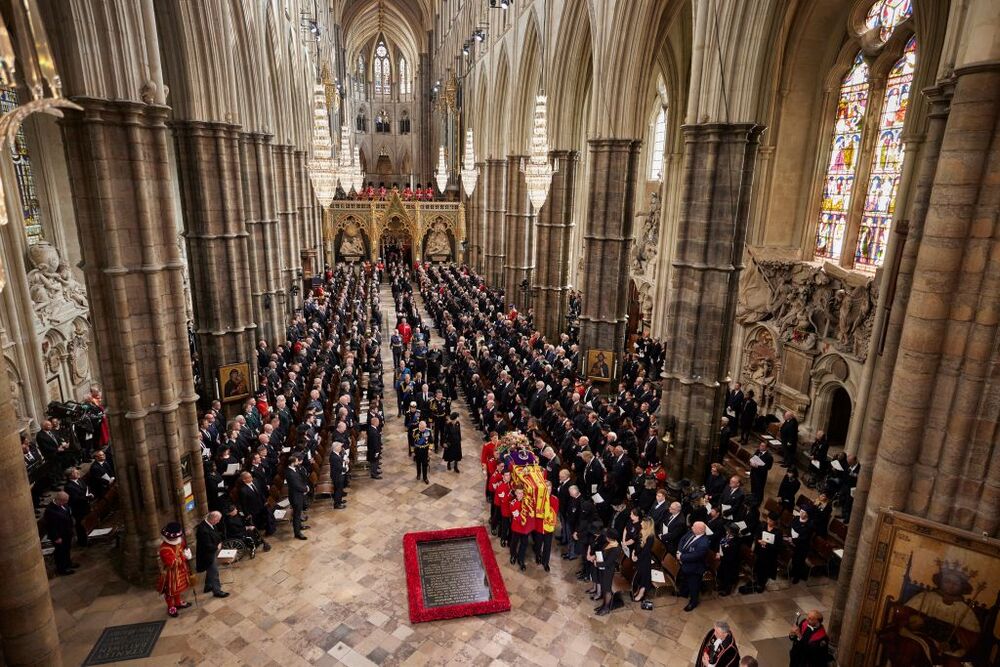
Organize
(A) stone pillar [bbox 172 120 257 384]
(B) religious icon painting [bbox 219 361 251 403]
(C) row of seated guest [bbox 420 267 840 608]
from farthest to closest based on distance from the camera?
(B) religious icon painting [bbox 219 361 251 403], (A) stone pillar [bbox 172 120 257 384], (C) row of seated guest [bbox 420 267 840 608]

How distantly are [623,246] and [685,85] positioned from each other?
24.4 feet

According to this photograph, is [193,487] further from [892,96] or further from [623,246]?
[892,96]

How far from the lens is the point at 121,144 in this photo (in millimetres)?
7664

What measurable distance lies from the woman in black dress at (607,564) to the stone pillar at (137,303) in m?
6.37

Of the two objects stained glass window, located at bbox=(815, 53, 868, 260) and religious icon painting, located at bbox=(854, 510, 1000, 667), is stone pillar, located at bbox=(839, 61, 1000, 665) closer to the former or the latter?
religious icon painting, located at bbox=(854, 510, 1000, 667)

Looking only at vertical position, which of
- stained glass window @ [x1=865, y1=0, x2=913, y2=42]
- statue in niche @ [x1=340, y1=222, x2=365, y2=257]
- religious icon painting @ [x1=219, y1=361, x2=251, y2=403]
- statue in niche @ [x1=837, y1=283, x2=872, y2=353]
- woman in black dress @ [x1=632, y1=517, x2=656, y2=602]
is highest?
stained glass window @ [x1=865, y1=0, x2=913, y2=42]

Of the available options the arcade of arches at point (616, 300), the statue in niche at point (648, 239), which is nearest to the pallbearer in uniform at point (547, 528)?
the arcade of arches at point (616, 300)

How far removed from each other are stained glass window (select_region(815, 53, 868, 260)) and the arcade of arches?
0.22 feet

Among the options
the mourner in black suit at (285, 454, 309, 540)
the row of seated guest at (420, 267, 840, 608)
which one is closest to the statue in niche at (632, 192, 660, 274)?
the row of seated guest at (420, 267, 840, 608)

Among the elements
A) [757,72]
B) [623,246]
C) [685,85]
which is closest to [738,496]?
[757,72]

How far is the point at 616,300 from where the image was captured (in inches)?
666

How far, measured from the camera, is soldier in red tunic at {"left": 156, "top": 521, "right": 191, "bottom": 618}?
7707 mm

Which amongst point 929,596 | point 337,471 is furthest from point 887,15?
point 337,471

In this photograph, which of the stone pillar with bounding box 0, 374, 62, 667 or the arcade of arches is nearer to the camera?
the stone pillar with bounding box 0, 374, 62, 667
